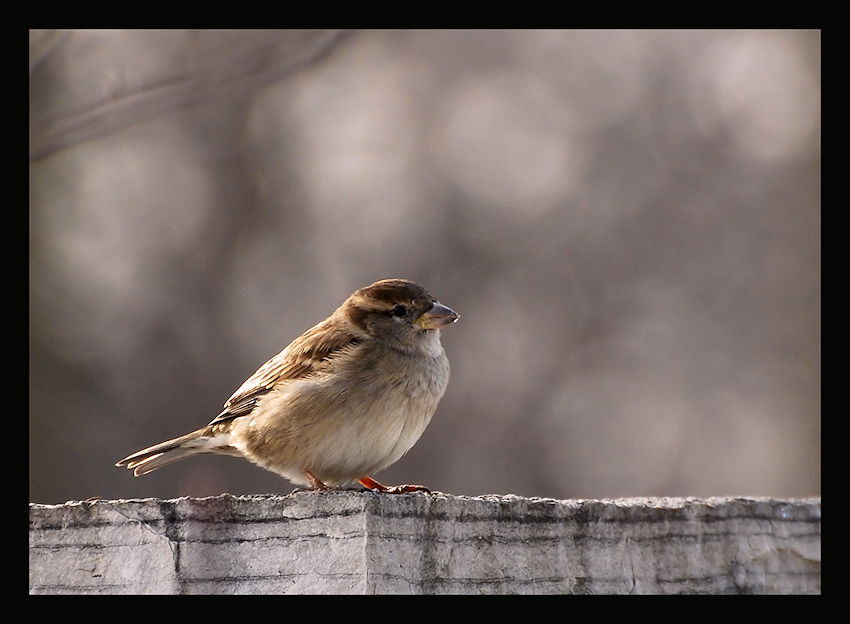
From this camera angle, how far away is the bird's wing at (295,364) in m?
3.65

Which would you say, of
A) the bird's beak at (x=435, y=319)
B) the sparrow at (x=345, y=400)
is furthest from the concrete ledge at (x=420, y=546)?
the bird's beak at (x=435, y=319)

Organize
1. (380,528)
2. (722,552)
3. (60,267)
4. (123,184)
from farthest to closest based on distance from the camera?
(123,184), (60,267), (722,552), (380,528)

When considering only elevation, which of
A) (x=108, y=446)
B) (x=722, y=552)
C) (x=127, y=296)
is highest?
(x=127, y=296)

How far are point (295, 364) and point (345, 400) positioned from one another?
0.47m

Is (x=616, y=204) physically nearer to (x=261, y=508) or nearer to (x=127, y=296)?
(x=127, y=296)

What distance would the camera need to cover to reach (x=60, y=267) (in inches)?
360

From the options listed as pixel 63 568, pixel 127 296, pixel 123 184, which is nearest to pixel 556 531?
pixel 63 568

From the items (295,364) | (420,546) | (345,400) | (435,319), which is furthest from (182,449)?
(420,546)

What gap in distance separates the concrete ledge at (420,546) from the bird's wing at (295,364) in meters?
1.39

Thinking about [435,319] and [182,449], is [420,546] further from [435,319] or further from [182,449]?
[182,449]

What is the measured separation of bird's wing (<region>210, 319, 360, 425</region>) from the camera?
12.0 ft

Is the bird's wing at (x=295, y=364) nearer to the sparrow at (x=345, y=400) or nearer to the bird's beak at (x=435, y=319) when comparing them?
the sparrow at (x=345, y=400)

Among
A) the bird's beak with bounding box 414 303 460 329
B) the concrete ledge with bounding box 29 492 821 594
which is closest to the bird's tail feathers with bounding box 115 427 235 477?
the bird's beak with bounding box 414 303 460 329
